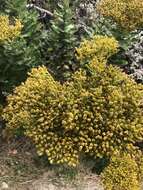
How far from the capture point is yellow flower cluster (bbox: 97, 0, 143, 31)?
4.29 m

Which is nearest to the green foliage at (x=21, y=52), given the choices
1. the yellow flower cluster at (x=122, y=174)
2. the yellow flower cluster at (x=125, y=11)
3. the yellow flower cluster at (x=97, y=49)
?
the yellow flower cluster at (x=97, y=49)

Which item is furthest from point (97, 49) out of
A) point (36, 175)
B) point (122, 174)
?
point (36, 175)

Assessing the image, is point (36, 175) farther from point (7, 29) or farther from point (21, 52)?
point (7, 29)

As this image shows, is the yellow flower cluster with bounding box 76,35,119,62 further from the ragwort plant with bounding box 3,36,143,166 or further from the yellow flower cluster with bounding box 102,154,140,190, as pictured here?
the yellow flower cluster with bounding box 102,154,140,190

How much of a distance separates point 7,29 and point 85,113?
0.90 meters

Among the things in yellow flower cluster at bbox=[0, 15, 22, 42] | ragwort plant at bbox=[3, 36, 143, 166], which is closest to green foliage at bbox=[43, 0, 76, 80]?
yellow flower cluster at bbox=[0, 15, 22, 42]

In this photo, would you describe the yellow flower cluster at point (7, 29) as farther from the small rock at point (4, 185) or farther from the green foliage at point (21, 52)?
the small rock at point (4, 185)

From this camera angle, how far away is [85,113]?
13.2ft

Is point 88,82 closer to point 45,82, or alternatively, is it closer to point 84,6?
point 45,82

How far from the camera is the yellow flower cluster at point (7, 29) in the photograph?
4.32 m

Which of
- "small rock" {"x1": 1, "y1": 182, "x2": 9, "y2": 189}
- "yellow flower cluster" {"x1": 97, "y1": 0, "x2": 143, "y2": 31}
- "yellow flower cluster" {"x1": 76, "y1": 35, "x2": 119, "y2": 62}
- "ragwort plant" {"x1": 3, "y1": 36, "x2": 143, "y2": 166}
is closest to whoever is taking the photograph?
"ragwort plant" {"x1": 3, "y1": 36, "x2": 143, "y2": 166}

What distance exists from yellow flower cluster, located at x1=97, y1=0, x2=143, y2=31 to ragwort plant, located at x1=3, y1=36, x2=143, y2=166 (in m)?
0.35

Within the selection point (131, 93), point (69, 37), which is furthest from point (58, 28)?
point (131, 93)

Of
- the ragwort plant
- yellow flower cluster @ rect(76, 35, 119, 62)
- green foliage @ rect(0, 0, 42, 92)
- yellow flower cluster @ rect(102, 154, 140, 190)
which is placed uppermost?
green foliage @ rect(0, 0, 42, 92)
